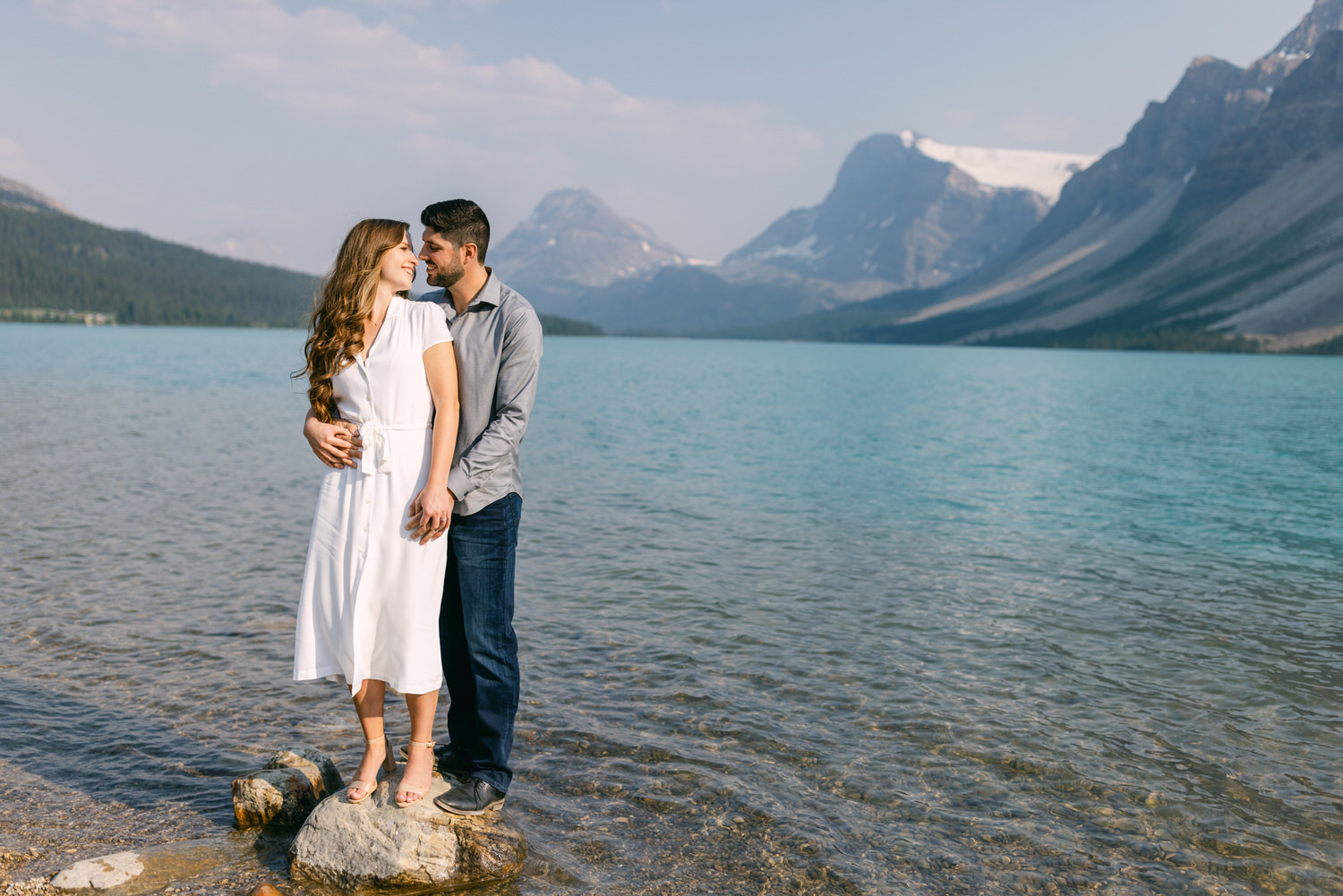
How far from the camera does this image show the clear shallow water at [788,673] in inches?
262

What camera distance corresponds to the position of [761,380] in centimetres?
9806

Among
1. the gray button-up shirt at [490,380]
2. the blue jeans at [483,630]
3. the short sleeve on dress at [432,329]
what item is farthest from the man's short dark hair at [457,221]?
the blue jeans at [483,630]

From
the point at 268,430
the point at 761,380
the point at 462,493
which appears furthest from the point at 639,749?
the point at 761,380

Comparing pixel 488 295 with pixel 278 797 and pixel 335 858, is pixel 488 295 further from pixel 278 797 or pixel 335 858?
pixel 278 797

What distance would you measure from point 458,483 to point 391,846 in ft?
7.94

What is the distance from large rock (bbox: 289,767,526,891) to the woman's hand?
192cm

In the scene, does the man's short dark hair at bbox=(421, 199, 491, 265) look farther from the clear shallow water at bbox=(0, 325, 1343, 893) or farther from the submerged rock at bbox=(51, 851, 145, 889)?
the submerged rock at bbox=(51, 851, 145, 889)

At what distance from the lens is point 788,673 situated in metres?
10.4

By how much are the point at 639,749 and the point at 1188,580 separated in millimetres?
11917

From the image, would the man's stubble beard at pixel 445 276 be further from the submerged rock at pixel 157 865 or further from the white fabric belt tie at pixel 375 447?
the submerged rock at pixel 157 865

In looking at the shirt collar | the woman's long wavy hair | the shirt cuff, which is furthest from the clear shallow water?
the shirt collar

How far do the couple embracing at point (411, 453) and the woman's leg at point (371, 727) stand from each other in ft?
0.05

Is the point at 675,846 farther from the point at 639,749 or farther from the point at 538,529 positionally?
the point at 538,529

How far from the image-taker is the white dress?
16.6ft
